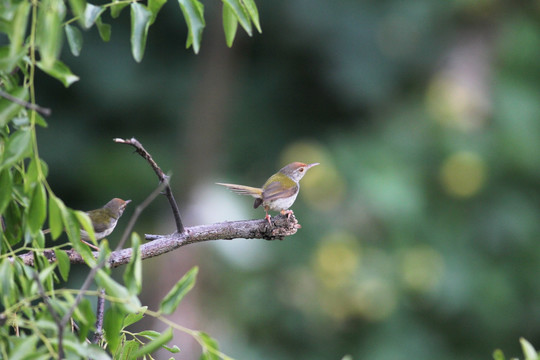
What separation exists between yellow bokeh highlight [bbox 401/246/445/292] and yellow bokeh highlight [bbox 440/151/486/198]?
0.91 metres

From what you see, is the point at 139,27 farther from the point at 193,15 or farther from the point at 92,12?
the point at 193,15

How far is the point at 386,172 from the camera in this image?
313 inches

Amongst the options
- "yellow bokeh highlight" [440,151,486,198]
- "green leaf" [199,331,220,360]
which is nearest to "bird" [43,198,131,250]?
"green leaf" [199,331,220,360]

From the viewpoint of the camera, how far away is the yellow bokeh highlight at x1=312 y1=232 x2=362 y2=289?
7797 mm

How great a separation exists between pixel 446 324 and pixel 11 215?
7321mm

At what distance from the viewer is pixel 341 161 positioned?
8094 millimetres

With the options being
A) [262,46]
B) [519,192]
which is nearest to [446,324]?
[519,192]

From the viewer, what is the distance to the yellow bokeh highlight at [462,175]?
850cm

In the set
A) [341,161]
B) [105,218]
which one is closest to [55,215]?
[105,218]

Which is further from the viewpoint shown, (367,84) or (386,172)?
(367,84)

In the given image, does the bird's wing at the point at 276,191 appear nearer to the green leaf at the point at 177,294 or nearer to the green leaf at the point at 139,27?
the green leaf at the point at 139,27

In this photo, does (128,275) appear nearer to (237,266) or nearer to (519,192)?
(237,266)

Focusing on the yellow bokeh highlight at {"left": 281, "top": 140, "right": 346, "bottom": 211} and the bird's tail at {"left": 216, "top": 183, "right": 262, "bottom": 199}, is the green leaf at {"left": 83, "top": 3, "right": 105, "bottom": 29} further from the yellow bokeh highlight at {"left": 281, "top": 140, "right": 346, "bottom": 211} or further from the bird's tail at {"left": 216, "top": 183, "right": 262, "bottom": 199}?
the yellow bokeh highlight at {"left": 281, "top": 140, "right": 346, "bottom": 211}

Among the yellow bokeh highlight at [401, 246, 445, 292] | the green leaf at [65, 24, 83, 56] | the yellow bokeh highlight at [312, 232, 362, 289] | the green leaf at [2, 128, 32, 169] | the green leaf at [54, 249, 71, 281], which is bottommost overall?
the yellow bokeh highlight at [401, 246, 445, 292]
